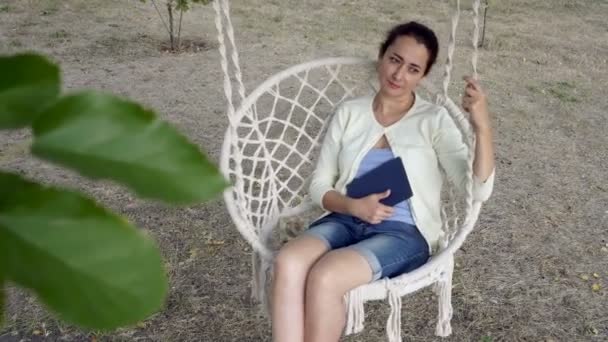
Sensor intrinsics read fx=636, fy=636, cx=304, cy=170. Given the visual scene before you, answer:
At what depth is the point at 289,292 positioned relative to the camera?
166cm

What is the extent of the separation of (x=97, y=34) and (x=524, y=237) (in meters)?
4.08

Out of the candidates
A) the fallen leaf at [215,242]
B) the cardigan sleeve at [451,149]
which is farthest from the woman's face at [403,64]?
the fallen leaf at [215,242]

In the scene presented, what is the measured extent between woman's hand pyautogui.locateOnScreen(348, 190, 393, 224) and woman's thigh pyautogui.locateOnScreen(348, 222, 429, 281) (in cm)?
4

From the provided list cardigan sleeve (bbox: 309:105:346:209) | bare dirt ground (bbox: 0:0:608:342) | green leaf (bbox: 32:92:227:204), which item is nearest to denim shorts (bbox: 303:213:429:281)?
cardigan sleeve (bbox: 309:105:346:209)

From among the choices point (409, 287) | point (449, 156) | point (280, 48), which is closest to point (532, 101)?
point (280, 48)

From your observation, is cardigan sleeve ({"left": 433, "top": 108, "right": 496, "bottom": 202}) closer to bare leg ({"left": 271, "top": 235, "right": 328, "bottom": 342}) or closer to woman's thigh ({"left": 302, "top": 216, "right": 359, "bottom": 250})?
woman's thigh ({"left": 302, "top": 216, "right": 359, "bottom": 250})

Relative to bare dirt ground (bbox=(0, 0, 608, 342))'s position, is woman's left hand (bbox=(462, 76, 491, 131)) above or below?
above

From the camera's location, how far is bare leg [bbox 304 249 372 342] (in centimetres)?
161

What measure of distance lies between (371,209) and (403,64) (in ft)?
1.42

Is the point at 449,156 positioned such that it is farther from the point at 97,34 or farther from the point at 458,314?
the point at 97,34

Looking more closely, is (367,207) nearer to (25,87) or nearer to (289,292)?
(289,292)

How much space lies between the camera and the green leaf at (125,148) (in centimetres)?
22

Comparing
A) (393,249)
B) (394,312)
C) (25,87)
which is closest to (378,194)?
(393,249)

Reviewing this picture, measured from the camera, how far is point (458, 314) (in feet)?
7.32
